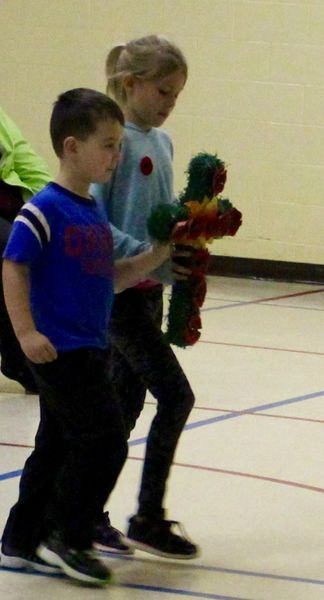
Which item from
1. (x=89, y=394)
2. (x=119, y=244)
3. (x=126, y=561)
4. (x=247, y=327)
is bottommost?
(x=247, y=327)

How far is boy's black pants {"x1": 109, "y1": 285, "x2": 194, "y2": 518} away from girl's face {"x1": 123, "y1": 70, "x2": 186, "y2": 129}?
0.43 metres

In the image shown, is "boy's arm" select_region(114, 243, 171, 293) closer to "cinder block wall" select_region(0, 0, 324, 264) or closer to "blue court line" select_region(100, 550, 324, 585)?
"blue court line" select_region(100, 550, 324, 585)

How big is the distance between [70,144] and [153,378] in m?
0.61

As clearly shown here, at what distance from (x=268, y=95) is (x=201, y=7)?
72 cm

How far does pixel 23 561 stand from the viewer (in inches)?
114

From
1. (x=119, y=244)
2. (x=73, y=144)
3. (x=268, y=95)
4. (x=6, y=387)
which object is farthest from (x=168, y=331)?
(x=268, y=95)

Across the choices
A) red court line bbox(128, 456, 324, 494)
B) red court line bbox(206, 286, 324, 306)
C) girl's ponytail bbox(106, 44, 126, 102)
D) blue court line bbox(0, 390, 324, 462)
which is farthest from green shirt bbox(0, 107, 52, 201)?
red court line bbox(206, 286, 324, 306)

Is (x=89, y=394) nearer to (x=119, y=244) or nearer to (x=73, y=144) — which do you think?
(x=119, y=244)

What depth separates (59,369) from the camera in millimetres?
2729

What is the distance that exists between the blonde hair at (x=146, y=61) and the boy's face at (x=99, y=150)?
247mm

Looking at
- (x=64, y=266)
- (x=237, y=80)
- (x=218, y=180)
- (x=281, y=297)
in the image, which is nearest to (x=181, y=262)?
(x=218, y=180)

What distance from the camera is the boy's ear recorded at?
9.03 feet

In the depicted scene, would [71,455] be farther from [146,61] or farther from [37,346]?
[146,61]

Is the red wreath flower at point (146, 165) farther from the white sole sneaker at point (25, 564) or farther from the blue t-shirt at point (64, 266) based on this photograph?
the white sole sneaker at point (25, 564)
